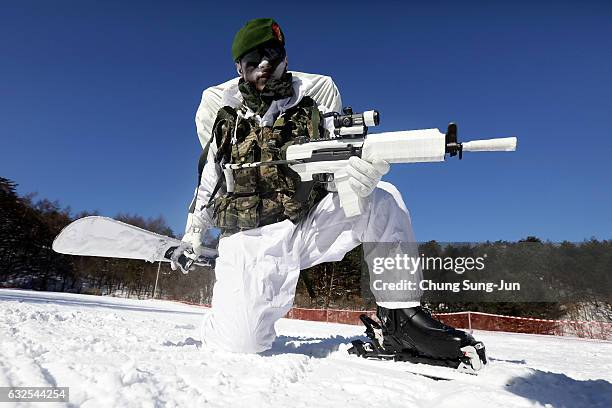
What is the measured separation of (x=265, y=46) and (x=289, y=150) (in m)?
0.95

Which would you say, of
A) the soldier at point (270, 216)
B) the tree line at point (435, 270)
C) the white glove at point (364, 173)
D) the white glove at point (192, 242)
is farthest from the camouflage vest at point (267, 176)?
the tree line at point (435, 270)

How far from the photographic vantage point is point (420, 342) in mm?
2332

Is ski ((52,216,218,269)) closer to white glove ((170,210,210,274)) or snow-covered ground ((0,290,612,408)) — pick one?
white glove ((170,210,210,274))

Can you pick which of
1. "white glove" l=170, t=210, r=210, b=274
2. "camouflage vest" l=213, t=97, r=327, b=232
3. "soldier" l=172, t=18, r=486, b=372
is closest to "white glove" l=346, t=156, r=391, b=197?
"soldier" l=172, t=18, r=486, b=372

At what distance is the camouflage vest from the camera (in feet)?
9.54

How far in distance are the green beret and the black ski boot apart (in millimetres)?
2182

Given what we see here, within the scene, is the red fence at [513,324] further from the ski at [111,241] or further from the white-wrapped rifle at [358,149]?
the white-wrapped rifle at [358,149]

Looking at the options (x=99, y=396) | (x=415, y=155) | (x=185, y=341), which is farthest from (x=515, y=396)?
(x=185, y=341)

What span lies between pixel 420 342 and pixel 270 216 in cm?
136

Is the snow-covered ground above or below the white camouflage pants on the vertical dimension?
below

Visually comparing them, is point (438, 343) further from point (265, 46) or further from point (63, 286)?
point (63, 286)

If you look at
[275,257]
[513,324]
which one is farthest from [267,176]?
[513,324]

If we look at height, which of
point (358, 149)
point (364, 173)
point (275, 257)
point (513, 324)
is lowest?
point (513, 324)

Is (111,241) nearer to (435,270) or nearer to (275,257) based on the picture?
(275,257)
